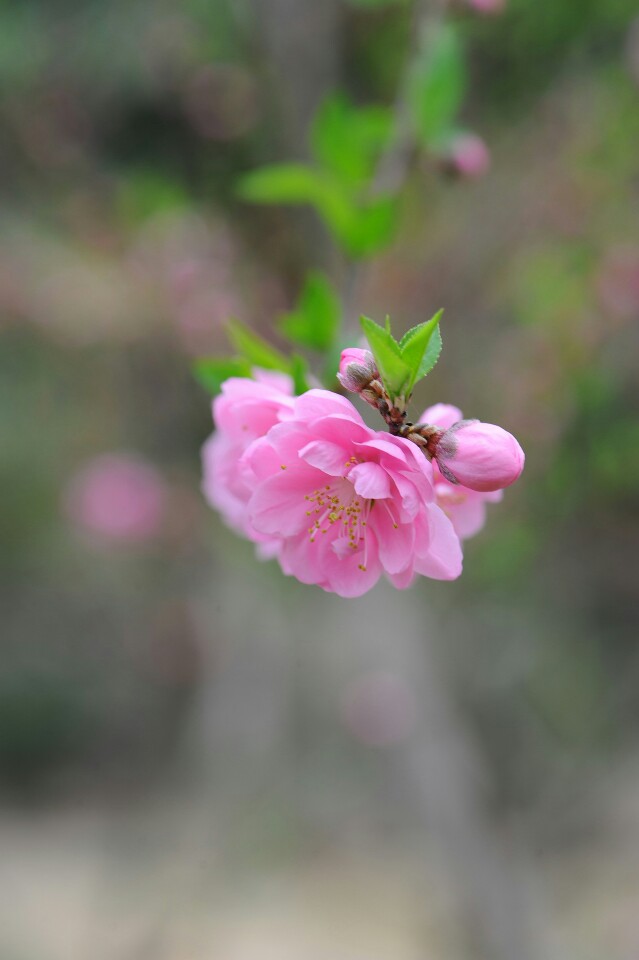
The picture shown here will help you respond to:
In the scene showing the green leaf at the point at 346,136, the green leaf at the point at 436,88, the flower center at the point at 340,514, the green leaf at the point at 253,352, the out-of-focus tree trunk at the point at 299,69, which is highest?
the out-of-focus tree trunk at the point at 299,69

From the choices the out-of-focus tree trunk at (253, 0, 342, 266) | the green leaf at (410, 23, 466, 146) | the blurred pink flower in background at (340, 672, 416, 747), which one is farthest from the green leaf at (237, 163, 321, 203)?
the blurred pink flower in background at (340, 672, 416, 747)

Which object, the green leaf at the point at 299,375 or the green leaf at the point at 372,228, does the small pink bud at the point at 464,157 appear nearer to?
the green leaf at the point at 372,228

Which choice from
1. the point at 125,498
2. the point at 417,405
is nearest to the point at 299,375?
the point at 417,405

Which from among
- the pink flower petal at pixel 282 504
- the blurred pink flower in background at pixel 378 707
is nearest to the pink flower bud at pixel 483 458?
the pink flower petal at pixel 282 504

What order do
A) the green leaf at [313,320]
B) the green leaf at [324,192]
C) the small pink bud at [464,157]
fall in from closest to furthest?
the green leaf at [313,320] < the green leaf at [324,192] < the small pink bud at [464,157]

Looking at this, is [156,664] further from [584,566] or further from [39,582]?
[584,566]

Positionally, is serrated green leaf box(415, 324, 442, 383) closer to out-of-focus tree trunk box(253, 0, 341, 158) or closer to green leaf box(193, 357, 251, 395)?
green leaf box(193, 357, 251, 395)
